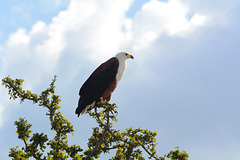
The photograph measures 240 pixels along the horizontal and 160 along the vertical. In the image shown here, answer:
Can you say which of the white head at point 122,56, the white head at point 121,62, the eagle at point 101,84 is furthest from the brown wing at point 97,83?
the white head at point 122,56

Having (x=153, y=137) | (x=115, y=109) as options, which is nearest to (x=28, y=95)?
(x=115, y=109)

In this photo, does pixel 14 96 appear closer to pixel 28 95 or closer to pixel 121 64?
pixel 28 95

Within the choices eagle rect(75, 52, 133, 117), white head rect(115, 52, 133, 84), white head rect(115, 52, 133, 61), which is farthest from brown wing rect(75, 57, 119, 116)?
white head rect(115, 52, 133, 61)

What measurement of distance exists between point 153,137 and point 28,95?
290 cm

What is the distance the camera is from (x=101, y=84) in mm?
7484

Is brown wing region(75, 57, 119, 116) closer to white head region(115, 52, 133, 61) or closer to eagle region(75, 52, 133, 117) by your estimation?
eagle region(75, 52, 133, 117)

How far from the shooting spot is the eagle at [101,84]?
7257 mm

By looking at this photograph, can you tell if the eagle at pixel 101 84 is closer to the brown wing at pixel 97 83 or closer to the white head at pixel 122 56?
the brown wing at pixel 97 83

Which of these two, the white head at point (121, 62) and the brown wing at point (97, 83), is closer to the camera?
the brown wing at point (97, 83)

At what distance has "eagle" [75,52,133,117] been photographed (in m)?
7.26

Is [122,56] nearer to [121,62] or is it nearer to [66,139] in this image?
[121,62]

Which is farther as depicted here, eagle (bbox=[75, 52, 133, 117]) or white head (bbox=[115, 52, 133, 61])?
white head (bbox=[115, 52, 133, 61])

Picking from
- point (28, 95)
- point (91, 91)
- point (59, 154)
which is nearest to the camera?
point (59, 154)

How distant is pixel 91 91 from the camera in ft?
24.1
